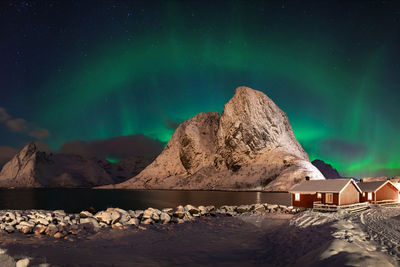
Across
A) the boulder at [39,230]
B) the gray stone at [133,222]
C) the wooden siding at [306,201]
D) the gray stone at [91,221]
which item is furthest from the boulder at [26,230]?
the wooden siding at [306,201]

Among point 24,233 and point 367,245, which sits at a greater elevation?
point 367,245

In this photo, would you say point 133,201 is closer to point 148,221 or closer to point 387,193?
point 148,221

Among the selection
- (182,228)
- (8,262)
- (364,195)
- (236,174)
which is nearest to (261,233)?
(182,228)

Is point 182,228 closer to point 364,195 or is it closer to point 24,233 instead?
point 24,233

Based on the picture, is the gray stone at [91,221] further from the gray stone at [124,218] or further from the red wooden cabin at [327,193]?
the red wooden cabin at [327,193]

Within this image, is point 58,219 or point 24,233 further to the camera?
point 58,219

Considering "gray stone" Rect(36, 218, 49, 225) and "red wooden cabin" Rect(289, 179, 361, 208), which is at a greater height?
"red wooden cabin" Rect(289, 179, 361, 208)

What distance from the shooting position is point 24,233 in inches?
882

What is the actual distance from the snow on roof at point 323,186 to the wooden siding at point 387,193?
11.1m

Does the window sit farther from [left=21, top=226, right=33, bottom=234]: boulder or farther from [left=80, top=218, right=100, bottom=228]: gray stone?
[left=21, top=226, right=33, bottom=234]: boulder

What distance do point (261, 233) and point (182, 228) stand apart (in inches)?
277

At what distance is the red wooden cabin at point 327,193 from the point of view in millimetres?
36881

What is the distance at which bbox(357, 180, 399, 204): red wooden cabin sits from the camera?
4500cm

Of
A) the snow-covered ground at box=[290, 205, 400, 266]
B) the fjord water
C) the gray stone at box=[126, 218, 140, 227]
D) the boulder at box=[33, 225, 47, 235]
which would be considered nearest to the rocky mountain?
the fjord water
